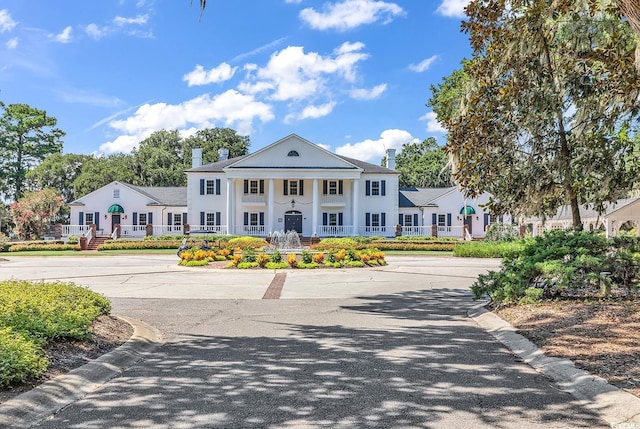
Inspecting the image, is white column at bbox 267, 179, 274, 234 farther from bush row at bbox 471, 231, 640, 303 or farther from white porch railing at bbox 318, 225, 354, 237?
bush row at bbox 471, 231, 640, 303

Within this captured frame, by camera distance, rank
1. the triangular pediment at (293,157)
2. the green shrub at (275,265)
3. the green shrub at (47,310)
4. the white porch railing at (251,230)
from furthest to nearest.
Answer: the white porch railing at (251,230), the triangular pediment at (293,157), the green shrub at (275,265), the green shrub at (47,310)

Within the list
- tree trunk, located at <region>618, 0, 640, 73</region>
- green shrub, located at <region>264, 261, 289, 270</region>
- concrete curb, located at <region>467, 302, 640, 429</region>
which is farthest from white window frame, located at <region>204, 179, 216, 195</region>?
tree trunk, located at <region>618, 0, 640, 73</region>

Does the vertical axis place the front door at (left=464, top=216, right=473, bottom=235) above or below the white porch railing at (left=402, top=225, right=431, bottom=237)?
above

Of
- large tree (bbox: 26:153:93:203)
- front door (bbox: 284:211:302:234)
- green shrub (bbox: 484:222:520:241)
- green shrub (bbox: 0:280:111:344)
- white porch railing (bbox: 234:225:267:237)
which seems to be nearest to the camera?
green shrub (bbox: 0:280:111:344)

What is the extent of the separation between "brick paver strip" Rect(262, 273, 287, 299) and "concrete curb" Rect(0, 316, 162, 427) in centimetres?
550

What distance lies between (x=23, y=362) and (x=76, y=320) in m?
1.78

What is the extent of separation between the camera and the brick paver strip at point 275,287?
1244 cm

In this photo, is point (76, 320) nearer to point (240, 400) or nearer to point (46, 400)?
point (46, 400)

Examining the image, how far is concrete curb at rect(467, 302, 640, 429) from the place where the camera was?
165 inches

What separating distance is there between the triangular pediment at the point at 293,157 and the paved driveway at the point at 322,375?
33.0 metres

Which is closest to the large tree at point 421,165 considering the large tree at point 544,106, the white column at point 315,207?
the white column at point 315,207

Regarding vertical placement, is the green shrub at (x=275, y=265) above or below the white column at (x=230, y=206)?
below

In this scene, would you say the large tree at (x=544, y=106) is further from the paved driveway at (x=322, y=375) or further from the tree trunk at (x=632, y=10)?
the tree trunk at (x=632, y=10)

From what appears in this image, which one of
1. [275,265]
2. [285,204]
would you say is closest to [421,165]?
[285,204]
